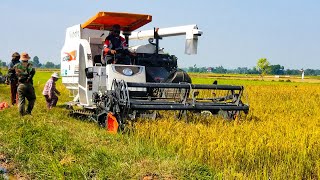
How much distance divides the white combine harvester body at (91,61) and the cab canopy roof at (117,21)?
22 centimetres

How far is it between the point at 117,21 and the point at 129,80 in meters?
2.16

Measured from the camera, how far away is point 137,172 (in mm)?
4715

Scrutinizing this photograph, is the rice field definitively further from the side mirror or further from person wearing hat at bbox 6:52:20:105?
person wearing hat at bbox 6:52:20:105

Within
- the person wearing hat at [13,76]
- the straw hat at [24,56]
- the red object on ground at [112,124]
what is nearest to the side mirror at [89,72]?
the straw hat at [24,56]

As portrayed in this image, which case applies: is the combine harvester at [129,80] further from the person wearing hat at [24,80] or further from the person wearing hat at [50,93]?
the person wearing hat at [24,80]

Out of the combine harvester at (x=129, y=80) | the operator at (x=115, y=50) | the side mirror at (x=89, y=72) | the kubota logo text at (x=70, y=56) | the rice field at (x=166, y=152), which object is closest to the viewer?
the rice field at (x=166, y=152)

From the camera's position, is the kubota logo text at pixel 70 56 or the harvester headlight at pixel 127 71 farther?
the kubota logo text at pixel 70 56

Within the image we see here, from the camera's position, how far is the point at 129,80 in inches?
362

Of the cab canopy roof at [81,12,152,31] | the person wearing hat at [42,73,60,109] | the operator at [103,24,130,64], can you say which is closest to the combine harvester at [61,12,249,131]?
the cab canopy roof at [81,12,152,31]

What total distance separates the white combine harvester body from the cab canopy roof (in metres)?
0.22

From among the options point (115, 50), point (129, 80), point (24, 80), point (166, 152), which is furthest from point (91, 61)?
point (166, 152)

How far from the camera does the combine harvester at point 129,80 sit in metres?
7.98

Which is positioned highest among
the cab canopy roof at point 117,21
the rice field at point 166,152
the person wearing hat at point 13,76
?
the cab canopy roof at point 117,21

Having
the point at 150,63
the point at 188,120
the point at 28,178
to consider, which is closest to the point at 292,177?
the point at 28,178
